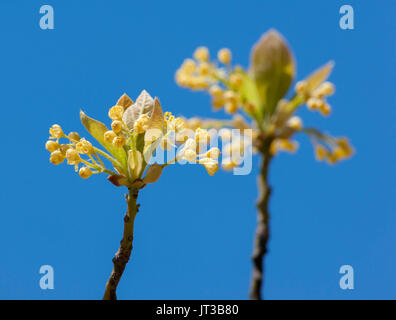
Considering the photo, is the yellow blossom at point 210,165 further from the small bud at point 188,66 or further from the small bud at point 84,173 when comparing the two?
the small bud at point 188,66

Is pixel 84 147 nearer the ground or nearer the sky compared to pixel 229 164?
nearer the ground

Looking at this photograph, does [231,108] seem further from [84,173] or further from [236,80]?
[84,173]

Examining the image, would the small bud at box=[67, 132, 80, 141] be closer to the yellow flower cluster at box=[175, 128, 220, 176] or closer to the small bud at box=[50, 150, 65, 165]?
the small bud at box=[50, 150, 65, 165]

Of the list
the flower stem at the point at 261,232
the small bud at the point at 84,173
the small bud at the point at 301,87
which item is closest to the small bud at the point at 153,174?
the small bud at the point at 84,173

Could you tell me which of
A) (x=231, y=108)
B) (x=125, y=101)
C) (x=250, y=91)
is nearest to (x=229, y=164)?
(x=231, y=108)

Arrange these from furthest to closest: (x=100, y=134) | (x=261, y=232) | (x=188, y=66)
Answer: (x=188, y=66), (x=261, y=232), (x=100, y=134)
